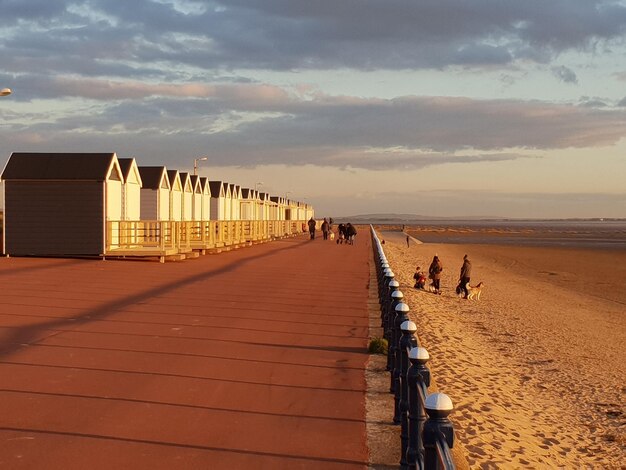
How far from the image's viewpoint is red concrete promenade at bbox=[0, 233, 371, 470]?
17.0 feet

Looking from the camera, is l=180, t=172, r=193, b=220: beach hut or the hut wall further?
l=180, t=172, r=193, b=220: beach hut

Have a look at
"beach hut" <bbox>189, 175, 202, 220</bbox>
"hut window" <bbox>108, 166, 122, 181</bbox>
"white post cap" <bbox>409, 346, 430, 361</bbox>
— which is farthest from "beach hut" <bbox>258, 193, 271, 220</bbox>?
"white post cap" <bbox>409, 346, 430, 361</bbox>

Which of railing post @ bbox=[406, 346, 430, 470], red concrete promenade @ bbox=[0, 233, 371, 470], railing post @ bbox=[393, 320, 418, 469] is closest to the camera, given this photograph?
railing post @ bbox=[406, 346, 430, 470]

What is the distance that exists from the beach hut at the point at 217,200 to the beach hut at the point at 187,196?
20.0ft

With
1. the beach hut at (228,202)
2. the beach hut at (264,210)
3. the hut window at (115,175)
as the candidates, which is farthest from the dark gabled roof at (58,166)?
the beach hut at (264,210)

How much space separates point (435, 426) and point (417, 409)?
1130 mm

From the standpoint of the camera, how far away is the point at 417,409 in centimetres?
443

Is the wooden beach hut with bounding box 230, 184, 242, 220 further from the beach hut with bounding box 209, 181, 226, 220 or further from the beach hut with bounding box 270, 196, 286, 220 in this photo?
the beach hut with bounding box 270, 196, 286, 220

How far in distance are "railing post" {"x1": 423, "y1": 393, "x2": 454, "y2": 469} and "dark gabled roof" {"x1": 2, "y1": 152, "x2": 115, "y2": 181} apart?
75.5ft

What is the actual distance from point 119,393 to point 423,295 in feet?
51.1

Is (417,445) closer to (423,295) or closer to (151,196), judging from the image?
(423,295)

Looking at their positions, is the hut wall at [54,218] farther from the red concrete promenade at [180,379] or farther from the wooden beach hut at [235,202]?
the wooden beach hut at [235,202]

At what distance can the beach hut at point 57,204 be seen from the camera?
81.7 ft

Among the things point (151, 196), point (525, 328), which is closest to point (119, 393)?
point (525, 328)
